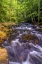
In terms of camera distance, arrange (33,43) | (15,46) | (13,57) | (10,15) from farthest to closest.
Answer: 1. (10,15)
2. (33,43)
3. (15,46)
4. (13,57)

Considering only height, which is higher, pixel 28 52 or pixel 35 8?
pixel 28 52

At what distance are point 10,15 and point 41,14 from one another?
6432 millimetres

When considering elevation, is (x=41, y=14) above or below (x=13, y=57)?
below

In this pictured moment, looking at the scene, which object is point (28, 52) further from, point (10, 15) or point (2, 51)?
point (10, 15)

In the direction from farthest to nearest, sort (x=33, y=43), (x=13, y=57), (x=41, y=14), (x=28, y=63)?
(x=41, y=14)
(x=33, y=43)
(x=13, y=57)
(x=28, y=63)

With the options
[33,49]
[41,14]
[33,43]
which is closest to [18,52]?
[33,49]

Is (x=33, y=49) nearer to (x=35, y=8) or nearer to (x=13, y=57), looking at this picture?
(x=13, y=57)

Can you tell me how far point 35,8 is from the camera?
30.0m

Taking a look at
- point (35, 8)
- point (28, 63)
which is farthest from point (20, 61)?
point (35, 8)

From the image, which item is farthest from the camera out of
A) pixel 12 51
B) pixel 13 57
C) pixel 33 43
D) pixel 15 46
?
pixel 33 43

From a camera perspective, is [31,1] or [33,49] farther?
[31,1]

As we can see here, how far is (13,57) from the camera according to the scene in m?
10.0

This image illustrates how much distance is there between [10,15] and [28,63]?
22.4 m

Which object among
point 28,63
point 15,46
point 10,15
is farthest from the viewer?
point 10,15
